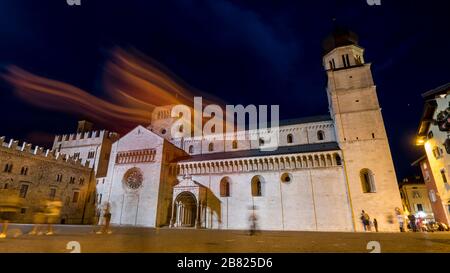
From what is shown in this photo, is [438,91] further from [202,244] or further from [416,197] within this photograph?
[416,197]

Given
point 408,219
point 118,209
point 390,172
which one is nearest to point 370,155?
point 390,172

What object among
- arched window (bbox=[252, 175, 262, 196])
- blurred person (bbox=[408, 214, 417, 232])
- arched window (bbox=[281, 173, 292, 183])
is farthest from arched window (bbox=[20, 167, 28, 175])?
blurred person (bbox=[408, 214, 417, 232])

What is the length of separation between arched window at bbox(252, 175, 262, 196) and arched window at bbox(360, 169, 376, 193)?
10528 mm

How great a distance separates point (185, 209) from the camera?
26844mm

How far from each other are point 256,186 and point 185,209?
9064 mm

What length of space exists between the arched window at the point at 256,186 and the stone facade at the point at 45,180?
78.3 feet

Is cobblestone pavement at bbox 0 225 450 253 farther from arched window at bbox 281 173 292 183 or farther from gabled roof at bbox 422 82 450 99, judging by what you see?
gabled roof at bbox 422 82 450 99

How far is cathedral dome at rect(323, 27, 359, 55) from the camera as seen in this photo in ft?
93.2

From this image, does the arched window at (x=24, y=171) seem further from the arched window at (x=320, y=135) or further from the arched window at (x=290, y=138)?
the arched window at (x=320, y=135)

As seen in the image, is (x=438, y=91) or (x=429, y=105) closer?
(x=438, y=91)

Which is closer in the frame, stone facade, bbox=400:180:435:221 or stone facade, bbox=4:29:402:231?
stone facade, bbox=4:29:402:231

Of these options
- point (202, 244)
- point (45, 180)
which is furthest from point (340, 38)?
point (45, 180)
